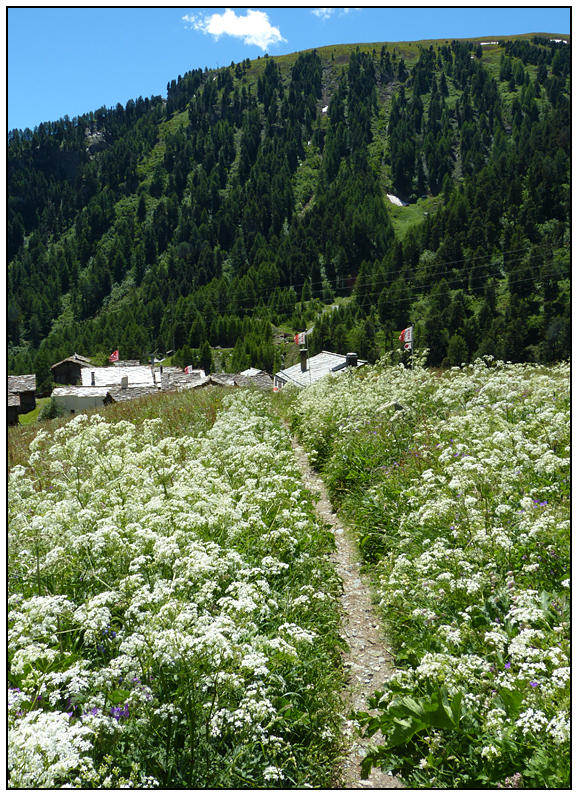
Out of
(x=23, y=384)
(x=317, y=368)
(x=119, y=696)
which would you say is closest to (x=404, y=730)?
(x=119, y=696)

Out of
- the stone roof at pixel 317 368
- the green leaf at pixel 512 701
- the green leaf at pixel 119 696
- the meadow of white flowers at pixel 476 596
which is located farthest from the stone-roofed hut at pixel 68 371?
the green leaf at pixel 512 701

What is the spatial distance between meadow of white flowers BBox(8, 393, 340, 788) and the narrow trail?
200mm

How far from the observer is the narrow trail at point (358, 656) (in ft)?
11.4

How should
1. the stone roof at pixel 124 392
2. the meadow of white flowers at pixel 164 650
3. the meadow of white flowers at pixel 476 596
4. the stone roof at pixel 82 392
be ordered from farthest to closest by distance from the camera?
the stone roof at pixel 82 392, the stone roof at pixel 124 392, the meadow of white flowers at pixel 476 596, the meadow of white flowers at pixel 164 650

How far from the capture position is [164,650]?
9.62 feet

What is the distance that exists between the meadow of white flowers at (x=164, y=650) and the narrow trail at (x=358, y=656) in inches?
7.9

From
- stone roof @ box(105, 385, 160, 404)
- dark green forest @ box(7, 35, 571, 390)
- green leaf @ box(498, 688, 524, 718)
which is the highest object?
dark green forest @ box(7, 35, 571, 390)

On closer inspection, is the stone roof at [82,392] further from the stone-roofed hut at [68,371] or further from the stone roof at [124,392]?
the stone-roofed hut at [68,371]

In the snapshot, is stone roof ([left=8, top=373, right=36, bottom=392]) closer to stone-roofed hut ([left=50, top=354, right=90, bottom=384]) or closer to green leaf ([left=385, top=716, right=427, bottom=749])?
stone-roofed hut ([left=50, top=354, right=90, bottom=384])

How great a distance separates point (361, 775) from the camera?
11.3ft

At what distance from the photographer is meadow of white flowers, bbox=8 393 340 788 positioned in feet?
9.21

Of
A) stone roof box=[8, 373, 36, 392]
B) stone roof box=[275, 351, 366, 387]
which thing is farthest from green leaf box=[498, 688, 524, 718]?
stone roof box=[8, 373, 36, 392]

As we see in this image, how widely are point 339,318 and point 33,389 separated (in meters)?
71.8

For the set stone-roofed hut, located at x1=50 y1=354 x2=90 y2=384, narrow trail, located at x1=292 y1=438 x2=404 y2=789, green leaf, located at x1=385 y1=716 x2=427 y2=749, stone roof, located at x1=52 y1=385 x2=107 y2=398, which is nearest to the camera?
green leaf, located at x1=385 y1=716 x2=427 y2=749
